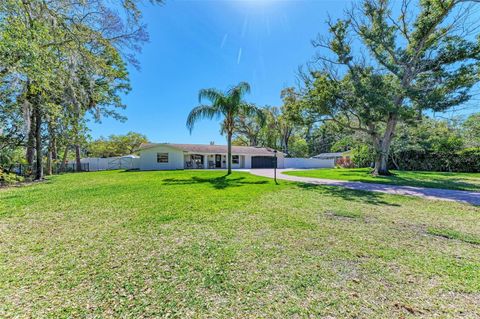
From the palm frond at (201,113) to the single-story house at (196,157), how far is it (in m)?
10.3

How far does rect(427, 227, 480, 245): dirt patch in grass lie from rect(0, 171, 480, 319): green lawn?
→ 0.02 m

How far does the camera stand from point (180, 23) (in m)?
9.35

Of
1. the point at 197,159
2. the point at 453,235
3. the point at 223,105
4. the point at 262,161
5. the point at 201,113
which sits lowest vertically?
the point at 453,235

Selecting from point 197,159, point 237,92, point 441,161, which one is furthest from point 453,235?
point 197,159

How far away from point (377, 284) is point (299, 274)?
88cm

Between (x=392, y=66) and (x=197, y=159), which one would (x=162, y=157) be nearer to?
(x=197, y=159)

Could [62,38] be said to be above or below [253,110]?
above

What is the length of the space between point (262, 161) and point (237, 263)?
Result: 26899 millimetres

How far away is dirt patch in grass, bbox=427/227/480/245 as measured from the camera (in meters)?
3.91

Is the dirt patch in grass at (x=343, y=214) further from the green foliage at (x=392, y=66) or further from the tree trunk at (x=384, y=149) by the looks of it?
the tree trunk at (x=384, y=149)

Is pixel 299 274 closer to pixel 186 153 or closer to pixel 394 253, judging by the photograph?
pixel 394 253

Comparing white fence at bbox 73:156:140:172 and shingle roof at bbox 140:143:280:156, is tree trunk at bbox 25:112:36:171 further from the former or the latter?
white fence at bbox 73:156:140:172

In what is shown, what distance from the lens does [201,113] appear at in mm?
14539

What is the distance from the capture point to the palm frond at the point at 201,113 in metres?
14.4
